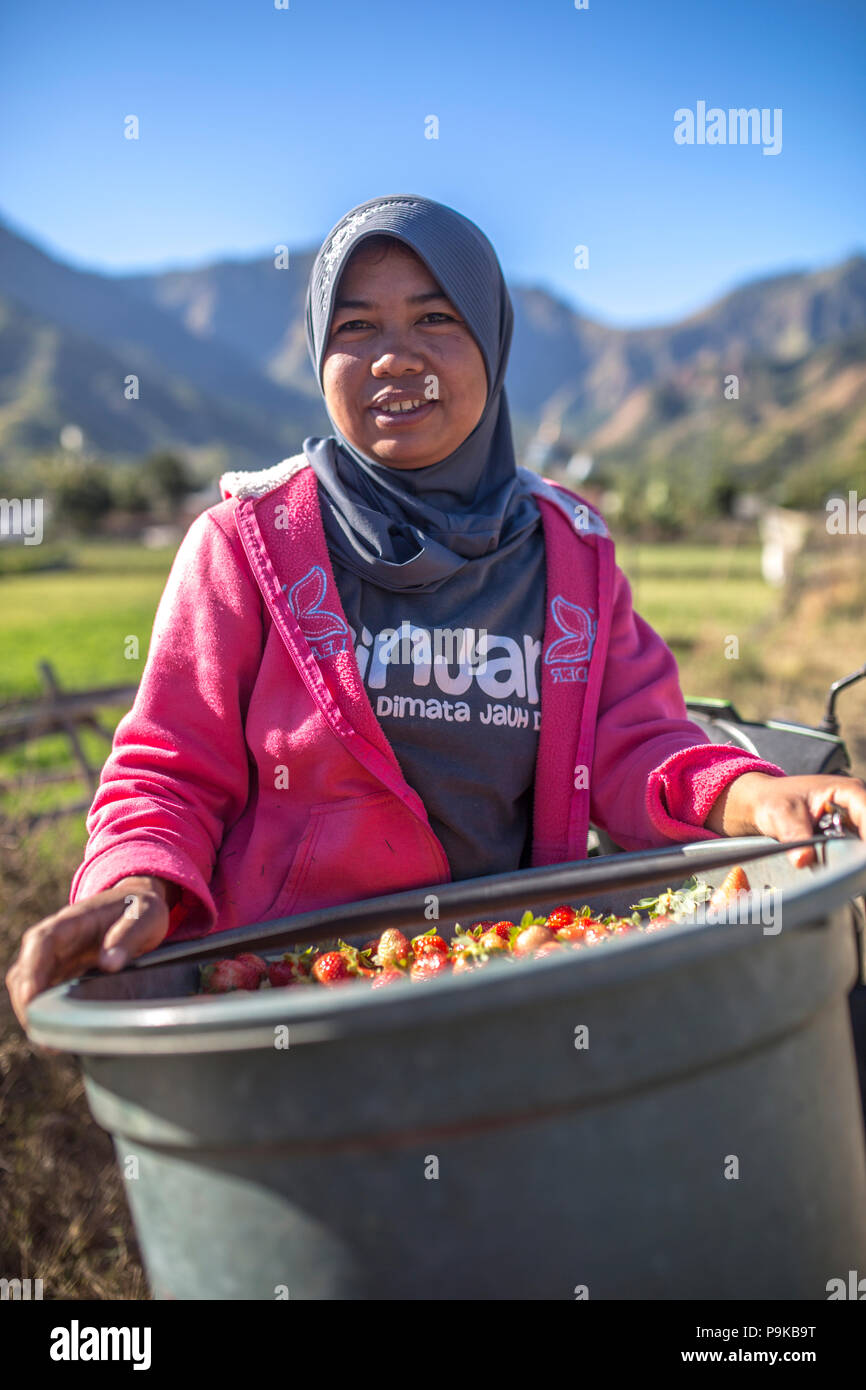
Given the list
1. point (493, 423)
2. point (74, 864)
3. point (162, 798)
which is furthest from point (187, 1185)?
point (74, 864)

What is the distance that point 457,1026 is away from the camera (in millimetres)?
985

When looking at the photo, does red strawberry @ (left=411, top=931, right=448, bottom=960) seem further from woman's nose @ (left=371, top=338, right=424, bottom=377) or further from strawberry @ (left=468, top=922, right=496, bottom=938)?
woman's nose @ (left=371, top=338, right=424, bottom=377)

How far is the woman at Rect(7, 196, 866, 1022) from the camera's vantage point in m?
1.84

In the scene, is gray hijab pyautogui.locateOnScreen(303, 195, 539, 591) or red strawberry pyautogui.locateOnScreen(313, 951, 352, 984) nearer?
red strawberry pyautogui.locateOnScreen(313, 951, 352, 984)

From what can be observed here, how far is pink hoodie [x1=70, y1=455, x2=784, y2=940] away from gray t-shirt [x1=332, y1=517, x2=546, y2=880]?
5 cm

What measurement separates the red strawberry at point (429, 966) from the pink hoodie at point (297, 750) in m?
0.38

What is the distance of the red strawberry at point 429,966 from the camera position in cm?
145

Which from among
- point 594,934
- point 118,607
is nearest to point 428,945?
point 594,934

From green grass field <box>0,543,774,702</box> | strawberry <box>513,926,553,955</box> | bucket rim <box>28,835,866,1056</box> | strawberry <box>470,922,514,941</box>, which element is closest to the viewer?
bucket rim <box>28,835,866,1056</box>

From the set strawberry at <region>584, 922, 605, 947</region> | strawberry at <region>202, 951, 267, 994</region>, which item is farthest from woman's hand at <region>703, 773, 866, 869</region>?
strawberry at <region>202, 951, 267, 994</region>

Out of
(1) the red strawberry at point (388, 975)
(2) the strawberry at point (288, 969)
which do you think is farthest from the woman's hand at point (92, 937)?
(1) the red strawberry at point (388, 975)

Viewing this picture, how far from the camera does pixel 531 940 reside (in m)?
1.51

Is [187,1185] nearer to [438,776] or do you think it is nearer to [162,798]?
[162,798]

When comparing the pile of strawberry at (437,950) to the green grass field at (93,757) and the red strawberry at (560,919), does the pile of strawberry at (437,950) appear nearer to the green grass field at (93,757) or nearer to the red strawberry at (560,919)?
the red strawberry at (560,919)
